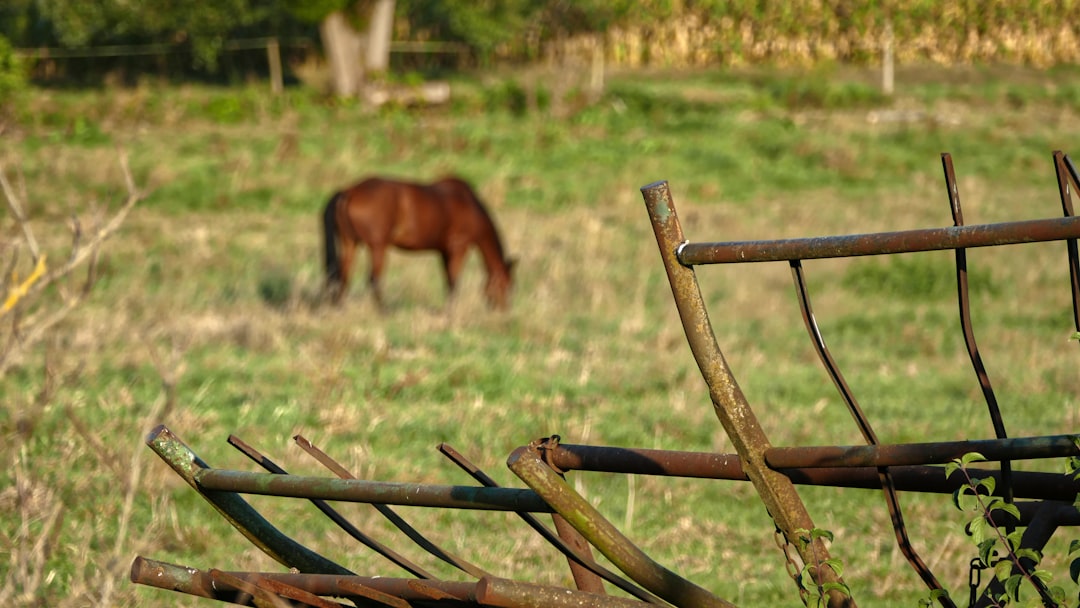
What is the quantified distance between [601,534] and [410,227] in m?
10.0

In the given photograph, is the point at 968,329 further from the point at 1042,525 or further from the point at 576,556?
the point at 576,556

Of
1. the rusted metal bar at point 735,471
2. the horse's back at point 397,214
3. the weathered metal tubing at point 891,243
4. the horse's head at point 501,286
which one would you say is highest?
the weathered metal tubing at point 891,243

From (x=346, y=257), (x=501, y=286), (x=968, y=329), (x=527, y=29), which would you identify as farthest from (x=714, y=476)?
(x=527, y=29)

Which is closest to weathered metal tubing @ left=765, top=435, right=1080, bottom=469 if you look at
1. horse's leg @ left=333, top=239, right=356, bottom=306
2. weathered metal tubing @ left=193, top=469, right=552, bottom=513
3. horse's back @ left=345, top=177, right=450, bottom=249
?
weathered metal tubing @ left=193, top=469, right=552, bottom=513

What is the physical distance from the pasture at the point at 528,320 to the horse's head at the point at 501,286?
170 mm

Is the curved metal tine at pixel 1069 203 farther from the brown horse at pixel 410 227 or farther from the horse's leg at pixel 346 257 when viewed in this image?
the horse's leg at pixel 346 257

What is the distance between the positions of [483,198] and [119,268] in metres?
5.50

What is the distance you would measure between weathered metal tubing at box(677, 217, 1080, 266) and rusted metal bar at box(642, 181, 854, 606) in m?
0.03

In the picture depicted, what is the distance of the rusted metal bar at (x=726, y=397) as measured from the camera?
72.4 inches

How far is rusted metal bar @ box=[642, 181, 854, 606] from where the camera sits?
1.84 m

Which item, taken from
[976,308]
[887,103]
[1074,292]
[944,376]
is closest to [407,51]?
[887,103]

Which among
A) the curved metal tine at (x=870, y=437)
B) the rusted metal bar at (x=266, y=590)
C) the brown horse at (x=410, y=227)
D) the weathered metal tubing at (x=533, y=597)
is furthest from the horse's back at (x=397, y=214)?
the weathered metal tubing at (x=533, y=597)

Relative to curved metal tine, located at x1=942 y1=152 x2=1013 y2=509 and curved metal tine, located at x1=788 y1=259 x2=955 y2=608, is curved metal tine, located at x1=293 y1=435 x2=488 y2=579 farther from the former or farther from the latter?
curved metal tine, located at x1=942 y1=152 x2=1013 y2=509

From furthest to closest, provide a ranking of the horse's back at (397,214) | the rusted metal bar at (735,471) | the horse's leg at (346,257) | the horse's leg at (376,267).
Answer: the horse's back at (397,214)
the horse's leg at (346,257)
the horse's leg at (376,267)
the rusted metal bar at (735,471)
